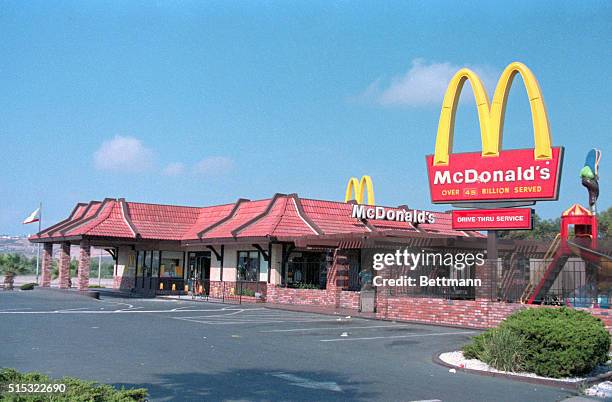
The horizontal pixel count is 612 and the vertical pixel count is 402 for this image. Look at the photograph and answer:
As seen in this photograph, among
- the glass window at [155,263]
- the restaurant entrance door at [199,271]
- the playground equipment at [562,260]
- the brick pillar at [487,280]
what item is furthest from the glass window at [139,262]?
the playground equipment at [562,260]

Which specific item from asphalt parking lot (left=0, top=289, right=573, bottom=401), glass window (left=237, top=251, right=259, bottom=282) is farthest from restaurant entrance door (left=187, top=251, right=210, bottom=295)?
asphalt parking lot (left=0, top=289, right=573, bottom=401)

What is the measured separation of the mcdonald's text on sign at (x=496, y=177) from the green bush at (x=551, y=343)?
854cm

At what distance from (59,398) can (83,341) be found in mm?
9654

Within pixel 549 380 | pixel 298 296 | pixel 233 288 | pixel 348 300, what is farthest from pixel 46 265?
pixel 549 380

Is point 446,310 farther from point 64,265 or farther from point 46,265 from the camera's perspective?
point 46,265

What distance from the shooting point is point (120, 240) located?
131ft

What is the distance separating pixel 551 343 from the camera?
1218 centimetres

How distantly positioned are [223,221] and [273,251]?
680 centimetres

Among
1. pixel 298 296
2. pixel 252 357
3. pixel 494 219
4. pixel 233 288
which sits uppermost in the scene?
pixel 494 219

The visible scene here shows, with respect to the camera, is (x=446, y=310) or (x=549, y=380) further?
(x=446, y=310)

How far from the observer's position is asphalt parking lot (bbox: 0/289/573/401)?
1041cm

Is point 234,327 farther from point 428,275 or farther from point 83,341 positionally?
point 428,275

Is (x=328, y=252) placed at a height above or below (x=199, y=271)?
above

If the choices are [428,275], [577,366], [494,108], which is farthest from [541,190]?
[577,366]
